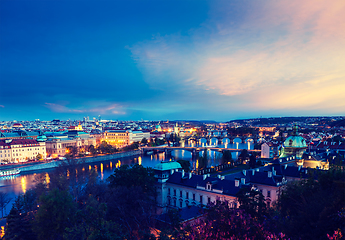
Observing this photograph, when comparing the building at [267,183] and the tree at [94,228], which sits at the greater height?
the tree at [94,228]

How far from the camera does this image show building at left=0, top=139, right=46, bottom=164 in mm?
41500

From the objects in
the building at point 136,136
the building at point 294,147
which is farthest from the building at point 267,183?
the building at point 136,136

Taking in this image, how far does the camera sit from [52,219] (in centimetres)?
1113

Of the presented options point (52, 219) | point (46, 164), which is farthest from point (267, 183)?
point (46, 164)

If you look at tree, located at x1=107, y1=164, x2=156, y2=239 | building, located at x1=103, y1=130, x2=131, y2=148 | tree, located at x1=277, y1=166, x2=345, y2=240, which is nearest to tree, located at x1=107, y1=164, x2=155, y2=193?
tree, located at x1=107, y1=164, x2=156, y2=239

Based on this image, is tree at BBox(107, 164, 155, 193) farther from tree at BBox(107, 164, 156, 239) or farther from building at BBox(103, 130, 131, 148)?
building at BBox(103, 130, 131, 148)

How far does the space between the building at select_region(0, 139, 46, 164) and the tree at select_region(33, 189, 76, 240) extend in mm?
36323

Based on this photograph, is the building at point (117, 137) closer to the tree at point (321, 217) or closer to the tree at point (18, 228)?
the tree at point (18, 228)

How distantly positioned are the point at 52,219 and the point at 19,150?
39.9 m

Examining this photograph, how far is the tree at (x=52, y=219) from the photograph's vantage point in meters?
11.0

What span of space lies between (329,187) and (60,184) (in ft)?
53.9

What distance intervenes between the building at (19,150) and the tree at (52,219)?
36.3 m

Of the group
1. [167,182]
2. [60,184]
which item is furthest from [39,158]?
[167,182]

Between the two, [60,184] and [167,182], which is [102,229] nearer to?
[167,182]
